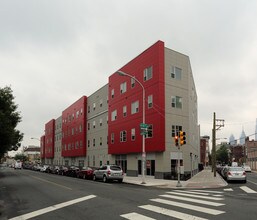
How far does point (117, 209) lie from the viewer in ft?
39.0

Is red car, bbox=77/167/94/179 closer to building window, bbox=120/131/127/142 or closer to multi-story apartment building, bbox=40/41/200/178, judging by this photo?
multi-story apartment building, bbox=40/41/200/178

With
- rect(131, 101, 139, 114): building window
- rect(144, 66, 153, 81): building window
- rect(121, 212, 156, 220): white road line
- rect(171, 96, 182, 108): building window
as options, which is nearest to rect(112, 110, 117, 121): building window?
rect(131, 101, 139, 114): building window

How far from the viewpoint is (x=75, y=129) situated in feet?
223

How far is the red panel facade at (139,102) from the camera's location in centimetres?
3350

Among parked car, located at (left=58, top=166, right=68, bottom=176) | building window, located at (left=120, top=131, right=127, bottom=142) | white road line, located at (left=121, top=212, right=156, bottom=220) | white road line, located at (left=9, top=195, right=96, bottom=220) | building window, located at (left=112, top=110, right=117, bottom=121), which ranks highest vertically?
building window, located at (left=112, top=110, right=117, bottom=121)

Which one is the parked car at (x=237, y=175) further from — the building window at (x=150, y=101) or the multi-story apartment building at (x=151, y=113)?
the building window at (x=150, y=101)

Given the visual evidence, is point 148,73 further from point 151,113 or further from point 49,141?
point 49,141

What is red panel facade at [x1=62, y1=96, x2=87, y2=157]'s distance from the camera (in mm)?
61906

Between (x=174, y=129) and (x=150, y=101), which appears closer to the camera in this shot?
(x=174, y=129)

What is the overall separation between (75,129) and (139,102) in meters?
32.7

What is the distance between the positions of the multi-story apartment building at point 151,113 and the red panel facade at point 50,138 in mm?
43400

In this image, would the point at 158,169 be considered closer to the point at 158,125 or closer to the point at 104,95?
the point at 158,125

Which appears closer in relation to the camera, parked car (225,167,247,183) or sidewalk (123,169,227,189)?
sidewalk (123,169,227,189)

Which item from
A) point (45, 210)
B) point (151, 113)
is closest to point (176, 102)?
point (151, 113)
